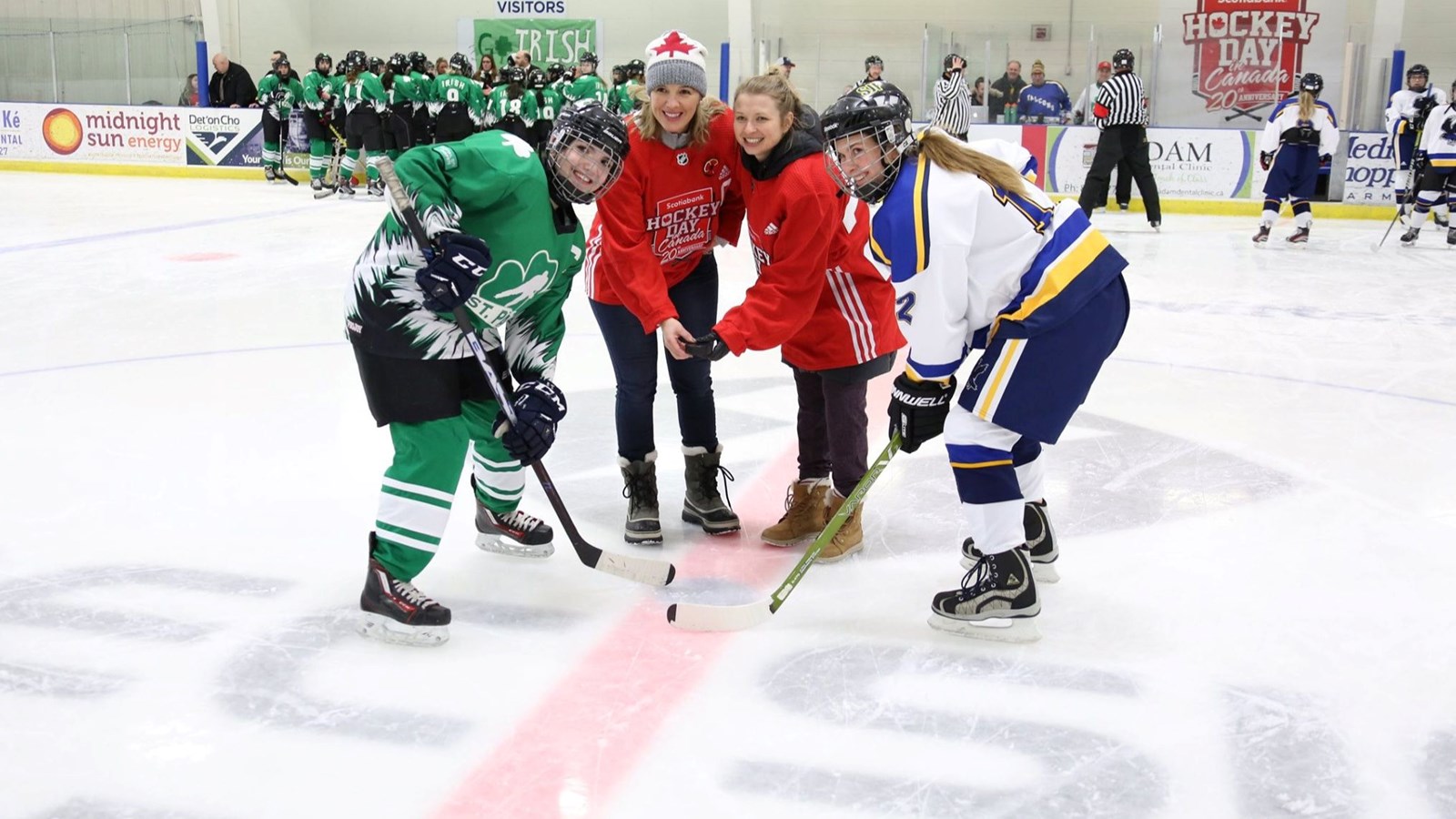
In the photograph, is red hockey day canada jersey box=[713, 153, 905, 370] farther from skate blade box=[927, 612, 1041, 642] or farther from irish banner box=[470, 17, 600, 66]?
irish banner box=[470, 17, 600, 66]

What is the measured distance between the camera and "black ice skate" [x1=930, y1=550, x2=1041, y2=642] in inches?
91.7

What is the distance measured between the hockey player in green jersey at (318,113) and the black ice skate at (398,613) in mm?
10240

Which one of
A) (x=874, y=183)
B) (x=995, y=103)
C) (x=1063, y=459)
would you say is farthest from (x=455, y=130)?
(x=874, y=183)

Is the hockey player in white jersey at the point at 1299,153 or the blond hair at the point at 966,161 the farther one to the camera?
the hockey player in white jersey at the point at 1299,153

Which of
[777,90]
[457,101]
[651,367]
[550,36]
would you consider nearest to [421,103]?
[457,101]

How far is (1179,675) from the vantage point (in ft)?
7.17

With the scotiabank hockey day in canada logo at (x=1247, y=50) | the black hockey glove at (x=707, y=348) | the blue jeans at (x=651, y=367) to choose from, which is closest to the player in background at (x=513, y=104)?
the scotiabank hockey day in canada logo at (x=1247, y=50)

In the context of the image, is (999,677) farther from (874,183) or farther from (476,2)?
(476,2)

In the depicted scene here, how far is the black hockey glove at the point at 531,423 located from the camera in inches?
88.9

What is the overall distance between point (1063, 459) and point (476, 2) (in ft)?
50.0

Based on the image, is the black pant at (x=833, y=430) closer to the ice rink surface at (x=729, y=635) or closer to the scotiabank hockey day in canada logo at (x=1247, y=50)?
the ice rink surface at (x=729, y=635)

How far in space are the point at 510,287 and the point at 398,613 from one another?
621mm

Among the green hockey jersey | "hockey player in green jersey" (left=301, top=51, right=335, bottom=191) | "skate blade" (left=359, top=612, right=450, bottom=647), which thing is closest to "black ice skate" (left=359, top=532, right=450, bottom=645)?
"skate blade" (left=359, top=612, right=450, bottom=647)

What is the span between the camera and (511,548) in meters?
2.76
